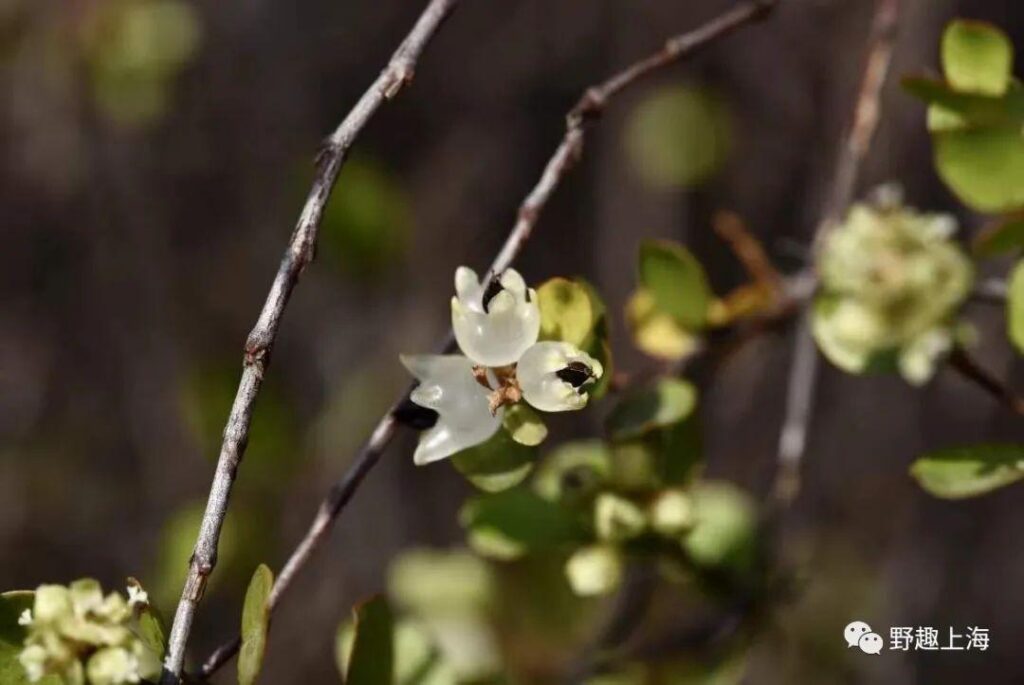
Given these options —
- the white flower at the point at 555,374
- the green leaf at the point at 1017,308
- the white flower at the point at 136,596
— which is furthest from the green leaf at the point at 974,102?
the white flower at the point at 136,596

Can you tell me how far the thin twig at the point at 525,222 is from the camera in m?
0.91

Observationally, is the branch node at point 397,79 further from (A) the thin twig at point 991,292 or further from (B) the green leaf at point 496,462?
(A) the thin twig at point 991,292

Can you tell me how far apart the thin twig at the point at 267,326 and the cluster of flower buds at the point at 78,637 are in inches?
1.2

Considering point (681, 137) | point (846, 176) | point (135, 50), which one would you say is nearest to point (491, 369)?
point (846, 176)

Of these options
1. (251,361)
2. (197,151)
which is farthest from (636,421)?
(197,151)

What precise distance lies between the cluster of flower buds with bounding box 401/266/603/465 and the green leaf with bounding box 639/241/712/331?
0.28 metres

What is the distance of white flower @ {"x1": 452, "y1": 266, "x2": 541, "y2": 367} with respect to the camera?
33.6 inches

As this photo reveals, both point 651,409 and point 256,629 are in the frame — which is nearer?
point 256,629

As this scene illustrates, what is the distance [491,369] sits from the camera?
2.90 feet

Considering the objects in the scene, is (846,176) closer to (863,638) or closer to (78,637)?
(863,638)

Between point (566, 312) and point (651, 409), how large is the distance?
7.2 inches

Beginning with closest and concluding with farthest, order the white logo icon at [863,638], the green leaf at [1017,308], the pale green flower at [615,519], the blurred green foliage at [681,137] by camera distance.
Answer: the green leaf at [1017,308] < the pale green flower at [615,519] < the white logo icon at [863,638] < the blurred green foliage at [681,137]

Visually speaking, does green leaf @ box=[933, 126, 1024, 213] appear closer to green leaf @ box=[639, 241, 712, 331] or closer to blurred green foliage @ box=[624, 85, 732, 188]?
green leaf @ box=[639, 241, 712, 331]

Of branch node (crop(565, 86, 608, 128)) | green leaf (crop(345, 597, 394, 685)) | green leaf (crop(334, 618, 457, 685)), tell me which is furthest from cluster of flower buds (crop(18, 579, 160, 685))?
branch node (crop(565, 86, 608, 128))
